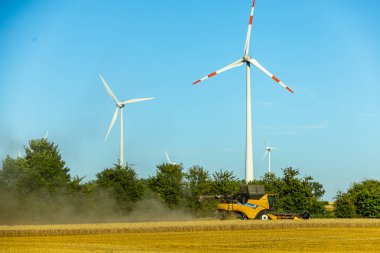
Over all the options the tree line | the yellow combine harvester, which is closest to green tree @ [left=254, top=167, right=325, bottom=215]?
the tree line

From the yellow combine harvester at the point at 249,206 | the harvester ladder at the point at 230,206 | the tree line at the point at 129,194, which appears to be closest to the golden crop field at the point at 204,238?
the yellow combine harvester at the point at 249,206

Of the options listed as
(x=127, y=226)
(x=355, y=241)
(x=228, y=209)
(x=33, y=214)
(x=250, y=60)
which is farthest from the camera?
(x=250, y=60)

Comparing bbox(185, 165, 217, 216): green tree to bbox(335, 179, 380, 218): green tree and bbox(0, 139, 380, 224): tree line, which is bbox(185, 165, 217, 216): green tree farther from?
bbox(335, 179, 380, 218): green tree

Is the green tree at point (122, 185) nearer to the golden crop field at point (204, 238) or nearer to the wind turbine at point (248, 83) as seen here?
the wind turbine at point (248, 83)

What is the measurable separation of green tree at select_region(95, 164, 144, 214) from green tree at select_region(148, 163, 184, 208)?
3.54 m

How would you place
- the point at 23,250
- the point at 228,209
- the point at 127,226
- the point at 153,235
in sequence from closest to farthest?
1. the point at 23,250
2. the point at 153,235
3. the point at 127,226
4. the point at 228,209

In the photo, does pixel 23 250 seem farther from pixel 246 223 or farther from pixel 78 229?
pixel 246 223

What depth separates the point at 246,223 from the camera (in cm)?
6000

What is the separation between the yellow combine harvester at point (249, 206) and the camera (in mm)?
69812

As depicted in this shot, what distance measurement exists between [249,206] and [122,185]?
24617mm

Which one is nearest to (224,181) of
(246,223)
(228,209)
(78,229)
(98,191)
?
(98,191)

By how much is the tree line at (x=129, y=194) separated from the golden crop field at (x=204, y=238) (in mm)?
19269

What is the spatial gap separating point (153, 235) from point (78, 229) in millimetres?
5965

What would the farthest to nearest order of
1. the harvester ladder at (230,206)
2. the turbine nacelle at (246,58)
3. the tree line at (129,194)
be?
the turbine nacelle at (246,58)
the tree line at (129,194)
the harvester ladder at (230,206)
